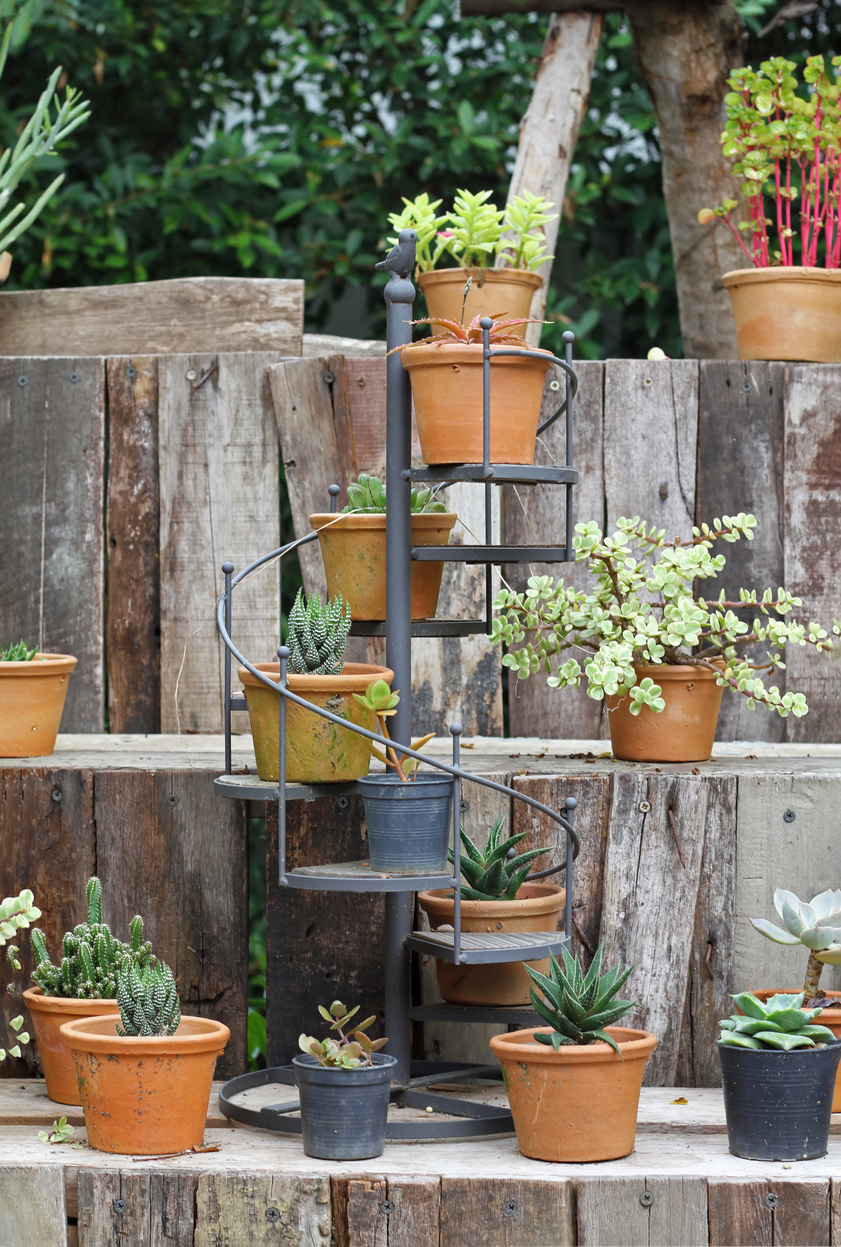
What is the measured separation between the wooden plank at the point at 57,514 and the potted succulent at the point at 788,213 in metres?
1.58

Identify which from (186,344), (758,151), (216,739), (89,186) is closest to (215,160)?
(89,186)

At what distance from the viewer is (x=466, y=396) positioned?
260 centimetres

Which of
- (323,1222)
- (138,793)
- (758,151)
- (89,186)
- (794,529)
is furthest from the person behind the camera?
(89,186)

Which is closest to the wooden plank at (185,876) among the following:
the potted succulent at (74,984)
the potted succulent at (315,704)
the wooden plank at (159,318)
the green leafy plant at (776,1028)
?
the potted succulent at (74,984)

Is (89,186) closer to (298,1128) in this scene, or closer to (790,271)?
(790,271)

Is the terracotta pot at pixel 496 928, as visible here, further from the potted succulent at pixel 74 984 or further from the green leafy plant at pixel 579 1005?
the potted succulent at pixel 74 984

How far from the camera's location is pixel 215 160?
534 cm

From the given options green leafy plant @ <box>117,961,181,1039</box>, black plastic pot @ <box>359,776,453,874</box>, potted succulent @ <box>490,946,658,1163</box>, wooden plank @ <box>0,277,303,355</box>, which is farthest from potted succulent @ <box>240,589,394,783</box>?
wooden plank @ <box>0,277,303,355</box>

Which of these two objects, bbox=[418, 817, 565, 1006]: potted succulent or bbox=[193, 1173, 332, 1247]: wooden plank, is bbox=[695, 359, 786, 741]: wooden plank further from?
bbox=[193, 1173, 332, 1247]: wooden plank

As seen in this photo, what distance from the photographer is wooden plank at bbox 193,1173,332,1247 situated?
97.0 inches

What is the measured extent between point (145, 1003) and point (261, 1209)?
0.39 metres

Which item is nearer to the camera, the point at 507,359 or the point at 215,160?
the point at 507,359

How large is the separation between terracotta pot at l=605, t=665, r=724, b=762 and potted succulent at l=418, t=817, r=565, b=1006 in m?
0.42

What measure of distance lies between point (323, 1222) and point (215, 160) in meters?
3.94
